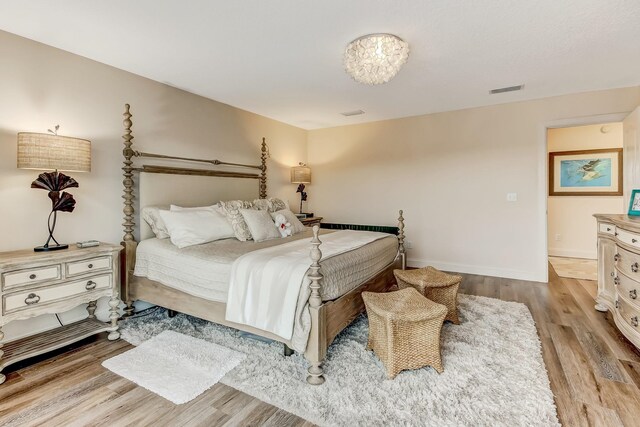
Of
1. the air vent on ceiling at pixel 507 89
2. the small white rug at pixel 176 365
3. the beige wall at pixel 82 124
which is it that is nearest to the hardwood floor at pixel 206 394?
the small white rug at pixel 176 365

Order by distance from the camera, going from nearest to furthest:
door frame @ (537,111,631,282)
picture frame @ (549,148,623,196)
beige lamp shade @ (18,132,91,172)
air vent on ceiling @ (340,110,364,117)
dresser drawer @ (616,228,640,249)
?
beige lamp shade @ (18,132,91,172) < dresser drawer @ (616,228,640,249) < door frame @ (537,111,631,282) < air vent on ceiling @ (340,110,364,117) < picture frame @ (549,148,623,196)

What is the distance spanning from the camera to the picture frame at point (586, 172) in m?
5.24

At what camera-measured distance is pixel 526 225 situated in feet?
14.1

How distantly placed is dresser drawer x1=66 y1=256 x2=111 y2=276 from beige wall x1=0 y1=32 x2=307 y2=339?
0.51 meters

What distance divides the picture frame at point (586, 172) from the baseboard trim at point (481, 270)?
7.85ft

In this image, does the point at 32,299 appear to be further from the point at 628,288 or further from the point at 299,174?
the point at 628,288

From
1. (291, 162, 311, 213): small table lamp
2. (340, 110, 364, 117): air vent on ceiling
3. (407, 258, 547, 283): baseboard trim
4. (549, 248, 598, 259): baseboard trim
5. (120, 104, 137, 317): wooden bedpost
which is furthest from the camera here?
(549, 248, 598, 259): baseboard trim

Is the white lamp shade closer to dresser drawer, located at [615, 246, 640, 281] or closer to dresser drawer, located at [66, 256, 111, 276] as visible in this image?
dresser drawer, located at [66, 256, 111, 276]

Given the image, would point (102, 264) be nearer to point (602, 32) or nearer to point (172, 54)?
point (172, 54)

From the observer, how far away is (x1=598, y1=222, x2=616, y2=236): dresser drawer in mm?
2896

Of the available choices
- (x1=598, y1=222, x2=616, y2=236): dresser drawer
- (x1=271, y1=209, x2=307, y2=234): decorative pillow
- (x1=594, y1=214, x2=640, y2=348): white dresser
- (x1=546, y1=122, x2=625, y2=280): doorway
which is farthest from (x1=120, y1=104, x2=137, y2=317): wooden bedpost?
(x1=546, y1=122, x2=625, y2=280): doorway

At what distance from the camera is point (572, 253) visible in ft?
18.5

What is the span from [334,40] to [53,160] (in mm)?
2356

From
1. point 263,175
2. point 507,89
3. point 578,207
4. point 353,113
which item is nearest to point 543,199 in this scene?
point 507,89
